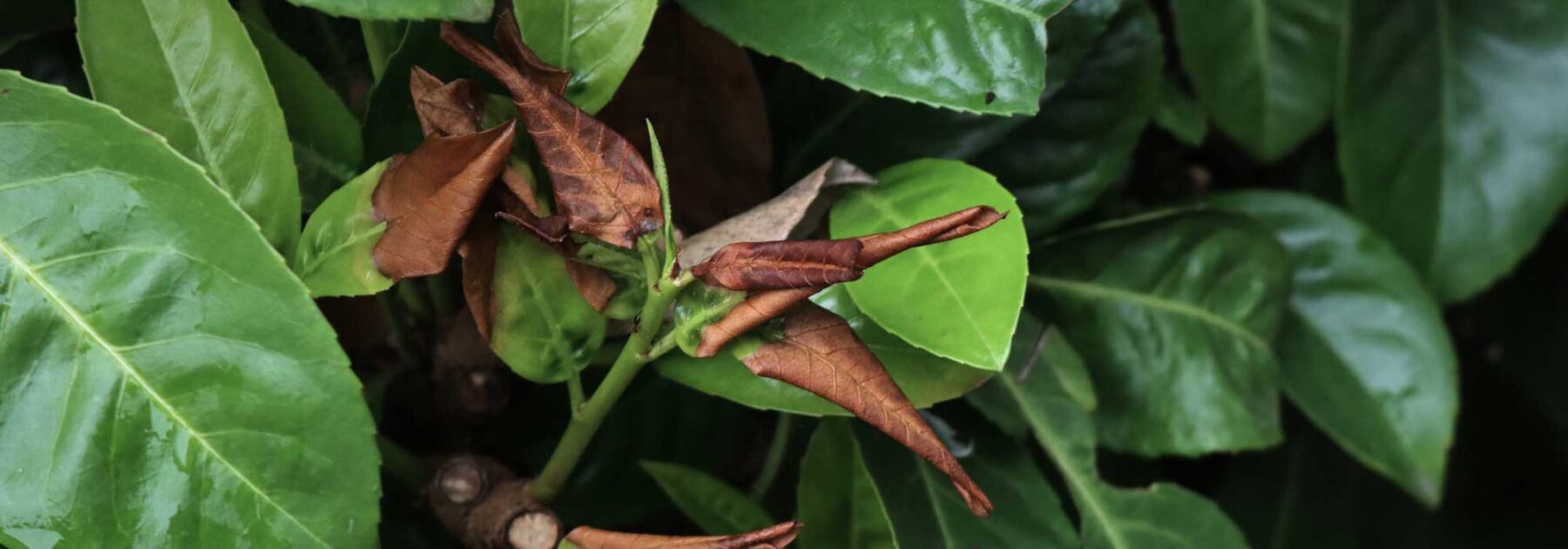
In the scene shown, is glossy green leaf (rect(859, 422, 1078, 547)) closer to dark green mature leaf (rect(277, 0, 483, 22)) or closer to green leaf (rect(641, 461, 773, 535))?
green leaf (rect(641, 461, 773, 535))

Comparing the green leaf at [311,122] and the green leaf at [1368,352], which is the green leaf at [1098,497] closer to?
the green leaf at [1368,352]

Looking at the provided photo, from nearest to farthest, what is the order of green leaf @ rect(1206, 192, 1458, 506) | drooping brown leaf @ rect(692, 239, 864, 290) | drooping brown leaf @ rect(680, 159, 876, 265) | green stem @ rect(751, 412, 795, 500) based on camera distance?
drooping brown leaf @ rect(692, 239, 864, 290) < drooping brown leaf @ rect(680, 159, 876, 265) < green stem @ rect(751, 412, 795, 500) < green leaf @ rect(1206, 192, 1458, 506)

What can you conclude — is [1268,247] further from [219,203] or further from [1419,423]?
[219,203]

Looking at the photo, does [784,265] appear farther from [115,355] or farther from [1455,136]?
[1455,136]

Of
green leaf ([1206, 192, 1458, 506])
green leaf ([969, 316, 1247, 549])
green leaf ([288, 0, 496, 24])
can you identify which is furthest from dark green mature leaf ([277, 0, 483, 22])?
green leaf ([1206, 192, 1458, 506])

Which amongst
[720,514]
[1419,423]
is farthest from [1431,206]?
[720,514]

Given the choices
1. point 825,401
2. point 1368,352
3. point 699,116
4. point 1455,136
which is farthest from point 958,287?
point 1455,136
